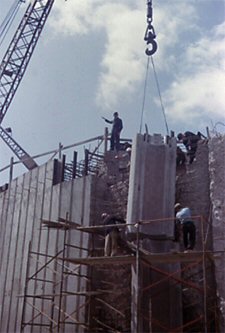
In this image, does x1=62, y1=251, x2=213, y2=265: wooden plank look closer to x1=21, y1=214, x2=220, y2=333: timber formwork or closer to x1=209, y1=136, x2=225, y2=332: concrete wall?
x1=21, y1=214, x2=220, y2=333: timber formwork

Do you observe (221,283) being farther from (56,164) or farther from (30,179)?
(30,179)

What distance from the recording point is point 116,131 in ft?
60.0

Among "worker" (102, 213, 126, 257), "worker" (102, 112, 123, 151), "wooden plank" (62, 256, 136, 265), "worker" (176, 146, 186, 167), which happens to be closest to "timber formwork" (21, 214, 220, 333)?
"wooden plank" (62, 256, 136, 265)

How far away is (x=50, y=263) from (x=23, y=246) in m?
2.13

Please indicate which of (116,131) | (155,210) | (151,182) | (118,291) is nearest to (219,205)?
(155,210)

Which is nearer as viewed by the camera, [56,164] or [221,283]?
[221,283]

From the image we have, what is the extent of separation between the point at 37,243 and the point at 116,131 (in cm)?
451

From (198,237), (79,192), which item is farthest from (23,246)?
(198,237)

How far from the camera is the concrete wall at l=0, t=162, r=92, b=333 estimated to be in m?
14.9

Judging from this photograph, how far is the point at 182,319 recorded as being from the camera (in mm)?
12961

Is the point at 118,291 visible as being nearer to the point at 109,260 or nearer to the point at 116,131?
the point at 109,260

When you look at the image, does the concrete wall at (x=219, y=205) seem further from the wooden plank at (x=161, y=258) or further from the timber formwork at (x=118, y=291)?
the wooden plank at (x=161, y=258)

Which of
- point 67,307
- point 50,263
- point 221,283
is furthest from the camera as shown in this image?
point 50,263

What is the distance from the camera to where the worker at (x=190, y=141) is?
14785 millimetres
